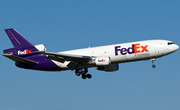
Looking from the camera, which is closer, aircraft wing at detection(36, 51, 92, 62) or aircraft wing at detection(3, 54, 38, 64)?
aircraft wing at detection(36, 51, 92, 62)

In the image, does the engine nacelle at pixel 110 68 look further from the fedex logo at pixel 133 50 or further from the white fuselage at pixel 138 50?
the fedex logo at pixel 133 50

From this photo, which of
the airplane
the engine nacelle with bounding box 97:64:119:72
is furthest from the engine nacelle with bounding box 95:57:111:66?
the engine nacelle with bounding box 97:64:119:72

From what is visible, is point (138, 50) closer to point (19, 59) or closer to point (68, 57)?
point (68, 57)

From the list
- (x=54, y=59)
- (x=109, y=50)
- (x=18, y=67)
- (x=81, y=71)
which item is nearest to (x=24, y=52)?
(x=18, y=67)

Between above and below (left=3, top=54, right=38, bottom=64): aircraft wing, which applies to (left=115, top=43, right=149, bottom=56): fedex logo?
above

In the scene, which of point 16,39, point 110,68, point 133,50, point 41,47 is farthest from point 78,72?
point 16,39

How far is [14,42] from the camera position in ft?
177

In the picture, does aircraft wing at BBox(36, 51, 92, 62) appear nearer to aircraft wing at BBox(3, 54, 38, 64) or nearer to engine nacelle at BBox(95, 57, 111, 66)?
engine nacelle at BBox(95, 57, 111, 66)

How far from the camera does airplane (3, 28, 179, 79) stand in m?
49.0

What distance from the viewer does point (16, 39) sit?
178ft

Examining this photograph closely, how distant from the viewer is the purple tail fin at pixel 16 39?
53.7m

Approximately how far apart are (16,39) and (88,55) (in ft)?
42.6

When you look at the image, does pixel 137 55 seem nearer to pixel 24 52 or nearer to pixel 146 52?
pixel 146 52

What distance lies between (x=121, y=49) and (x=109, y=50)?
1.88 m
